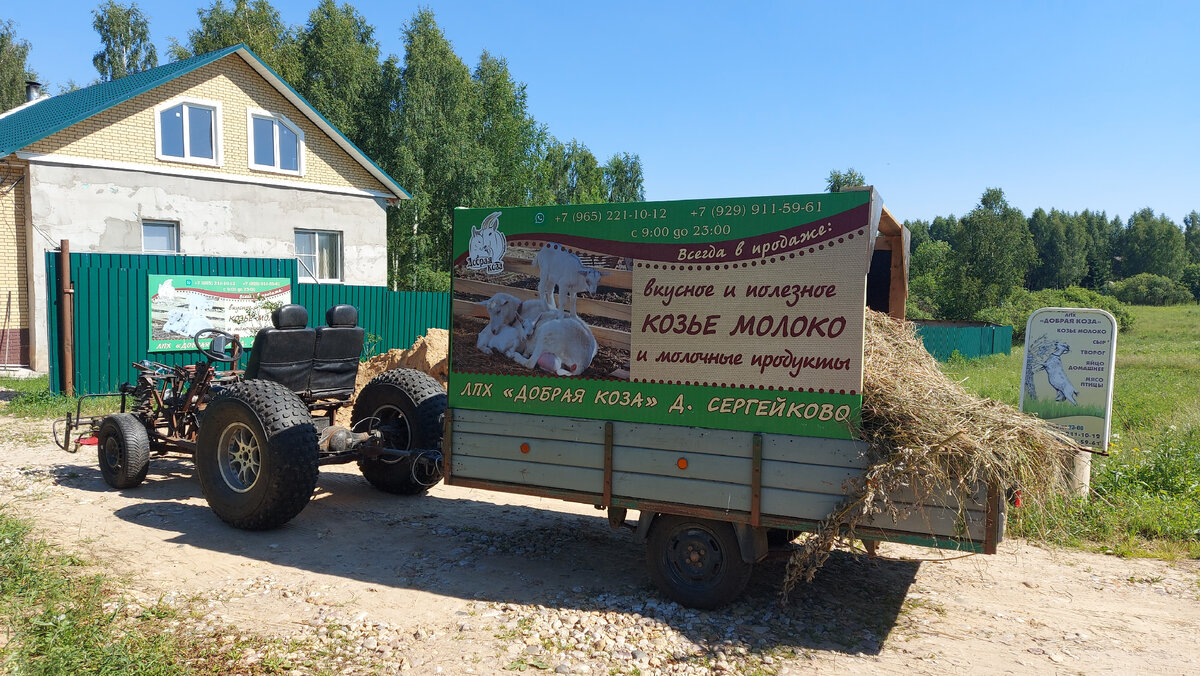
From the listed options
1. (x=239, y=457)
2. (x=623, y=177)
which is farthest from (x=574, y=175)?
(x=239, y=457)

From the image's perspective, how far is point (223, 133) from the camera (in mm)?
17859

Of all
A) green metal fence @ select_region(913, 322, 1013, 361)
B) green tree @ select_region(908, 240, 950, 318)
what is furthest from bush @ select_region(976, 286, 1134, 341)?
green metal fence @ select_region(913, 322, 1013, 361)

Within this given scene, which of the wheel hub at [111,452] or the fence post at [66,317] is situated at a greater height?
the fence post at [66,317]

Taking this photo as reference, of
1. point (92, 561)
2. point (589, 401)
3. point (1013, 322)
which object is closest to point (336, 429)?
point (92, 561)

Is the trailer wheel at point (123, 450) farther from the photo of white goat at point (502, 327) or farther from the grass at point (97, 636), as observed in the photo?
the photo of white goat at point (502, 327)

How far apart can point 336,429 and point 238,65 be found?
14.9 m

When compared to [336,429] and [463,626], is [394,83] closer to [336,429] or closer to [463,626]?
[336,429]

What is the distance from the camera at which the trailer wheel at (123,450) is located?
7.09 meters

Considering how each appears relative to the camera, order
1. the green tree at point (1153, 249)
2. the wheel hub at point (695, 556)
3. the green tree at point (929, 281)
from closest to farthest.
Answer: the wheel hub at point (695, 556), the green tree at point (929, 281), the green tree at point (1153, 249)

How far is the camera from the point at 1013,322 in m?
44.0

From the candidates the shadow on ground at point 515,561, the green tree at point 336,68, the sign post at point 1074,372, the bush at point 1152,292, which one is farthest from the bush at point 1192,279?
the shadow on ground at point 515,561

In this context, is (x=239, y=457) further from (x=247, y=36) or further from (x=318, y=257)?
(x=247, y=36)

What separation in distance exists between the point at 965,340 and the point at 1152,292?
60.1 m

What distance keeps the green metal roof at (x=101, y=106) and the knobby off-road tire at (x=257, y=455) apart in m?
12.1
